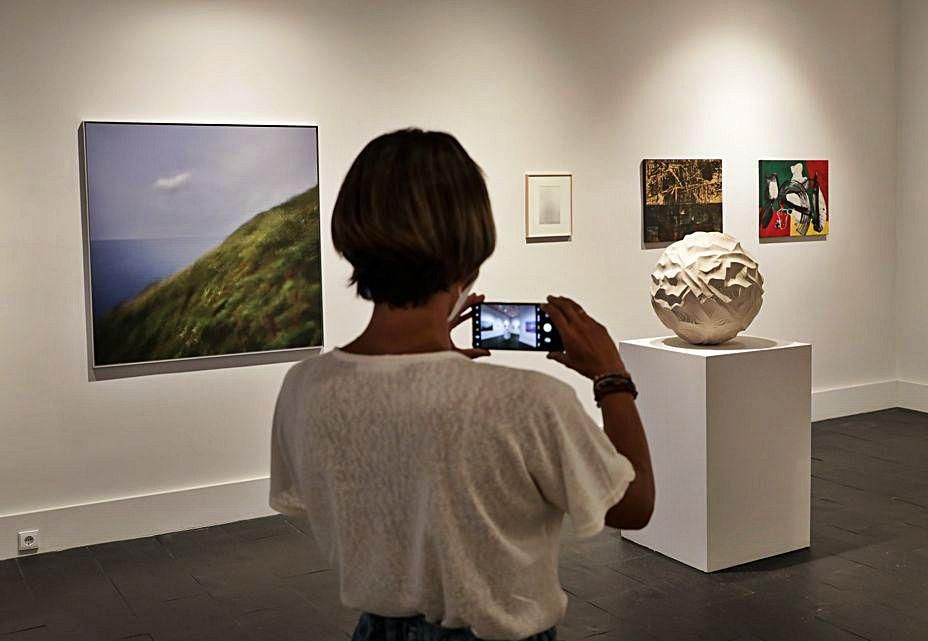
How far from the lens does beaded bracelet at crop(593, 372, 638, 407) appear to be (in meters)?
1.72

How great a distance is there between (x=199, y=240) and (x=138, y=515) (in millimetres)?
1543

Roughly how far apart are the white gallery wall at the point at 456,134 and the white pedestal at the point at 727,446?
0.56 ft

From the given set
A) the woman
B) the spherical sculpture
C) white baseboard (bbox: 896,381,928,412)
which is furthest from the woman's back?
white baseboard (bbox: 896,381,928,412)

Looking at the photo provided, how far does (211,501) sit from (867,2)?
6.50m

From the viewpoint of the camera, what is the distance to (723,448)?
4.94 m

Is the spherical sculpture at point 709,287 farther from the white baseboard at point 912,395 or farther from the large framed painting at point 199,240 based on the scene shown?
the white baseboard at point 912,395

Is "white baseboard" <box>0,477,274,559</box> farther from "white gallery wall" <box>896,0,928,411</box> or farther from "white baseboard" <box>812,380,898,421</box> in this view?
"white gallery wall" <box>896,0,928,411</box>

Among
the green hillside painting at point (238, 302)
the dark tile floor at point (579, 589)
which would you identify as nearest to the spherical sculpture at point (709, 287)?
the dark tile floor at point (579, 589)

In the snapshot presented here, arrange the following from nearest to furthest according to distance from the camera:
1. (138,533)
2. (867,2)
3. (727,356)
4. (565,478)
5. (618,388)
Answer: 1. (565,478)
2. (618,388)
3. (727,356)
4. (138,533)
5. (867,2)

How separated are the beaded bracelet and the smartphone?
530 mm

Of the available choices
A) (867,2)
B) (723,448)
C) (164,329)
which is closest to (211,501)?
(164,329)

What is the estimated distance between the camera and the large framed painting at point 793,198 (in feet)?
26.5

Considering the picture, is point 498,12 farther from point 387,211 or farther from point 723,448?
point 387,211

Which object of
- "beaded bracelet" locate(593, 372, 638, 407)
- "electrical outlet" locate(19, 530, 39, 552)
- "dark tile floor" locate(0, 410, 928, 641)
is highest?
"beaded bracelet" locate(593, 372, 638, 407)
